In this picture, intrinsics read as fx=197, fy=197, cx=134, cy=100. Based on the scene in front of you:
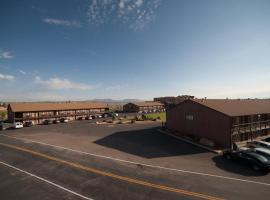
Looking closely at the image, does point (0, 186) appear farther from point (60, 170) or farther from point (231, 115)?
point (231, 115)

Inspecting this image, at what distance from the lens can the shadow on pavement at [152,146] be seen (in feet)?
83.7

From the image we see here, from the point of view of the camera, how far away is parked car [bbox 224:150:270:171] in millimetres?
18589

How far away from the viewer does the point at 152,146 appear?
2869cm

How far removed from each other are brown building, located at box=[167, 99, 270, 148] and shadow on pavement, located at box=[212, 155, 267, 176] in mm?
6218

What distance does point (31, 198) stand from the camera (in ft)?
45.6

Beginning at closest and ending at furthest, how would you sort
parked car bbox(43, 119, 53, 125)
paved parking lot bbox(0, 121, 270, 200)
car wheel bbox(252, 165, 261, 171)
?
paved parking lot bbox(0, 121, 270, 200) → car wheel bbox(252, 165, 261, 171) → parked car bbox(43, 119, 53, 125)

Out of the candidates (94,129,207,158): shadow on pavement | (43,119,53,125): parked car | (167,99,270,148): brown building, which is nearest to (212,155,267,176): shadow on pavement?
(94,129,207,158): shadow on pavement

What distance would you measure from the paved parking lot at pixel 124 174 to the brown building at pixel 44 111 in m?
33.0

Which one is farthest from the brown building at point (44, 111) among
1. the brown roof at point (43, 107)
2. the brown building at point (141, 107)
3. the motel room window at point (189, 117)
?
the motel room window at point (189, 117)

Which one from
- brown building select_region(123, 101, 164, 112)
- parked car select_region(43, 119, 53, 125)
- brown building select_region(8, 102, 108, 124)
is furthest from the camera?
brown building select_region(123, 101, 164, 112)

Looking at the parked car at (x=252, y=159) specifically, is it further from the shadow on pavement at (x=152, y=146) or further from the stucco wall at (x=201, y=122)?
the stucco wall at (x=201, y=122)

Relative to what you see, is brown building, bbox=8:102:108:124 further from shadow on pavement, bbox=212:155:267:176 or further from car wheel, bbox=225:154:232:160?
car wheel, bbox=225:154:232:160

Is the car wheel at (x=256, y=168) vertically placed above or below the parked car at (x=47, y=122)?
below

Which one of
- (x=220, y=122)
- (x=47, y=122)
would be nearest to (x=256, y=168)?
(x=220, y=122)
